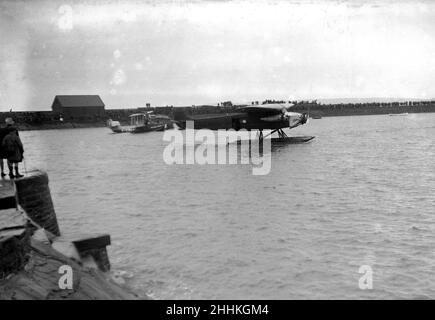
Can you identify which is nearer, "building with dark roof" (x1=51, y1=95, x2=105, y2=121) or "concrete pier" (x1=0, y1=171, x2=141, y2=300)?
"concrete pier" (x1=0, y1=171, x2=141, y2=300)

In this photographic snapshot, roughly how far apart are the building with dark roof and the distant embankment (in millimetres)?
607

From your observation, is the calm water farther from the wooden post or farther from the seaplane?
the seaplane

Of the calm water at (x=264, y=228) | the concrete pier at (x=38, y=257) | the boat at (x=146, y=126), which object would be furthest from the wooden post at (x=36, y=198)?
the boat at (x=146, y=126)

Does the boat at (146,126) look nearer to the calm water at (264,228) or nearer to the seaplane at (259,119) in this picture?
the seaplane at (259,119)

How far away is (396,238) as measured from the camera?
14.4 metres

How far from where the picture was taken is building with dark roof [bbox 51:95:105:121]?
114 meters

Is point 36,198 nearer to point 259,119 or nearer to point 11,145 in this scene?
point 11,145

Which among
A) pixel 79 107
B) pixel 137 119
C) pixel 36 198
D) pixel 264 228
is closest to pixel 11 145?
pixel 36 198

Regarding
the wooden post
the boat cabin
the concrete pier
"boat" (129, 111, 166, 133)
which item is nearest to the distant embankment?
"boat" (129, 111, 166, 133)

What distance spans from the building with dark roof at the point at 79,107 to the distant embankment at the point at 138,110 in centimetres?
61

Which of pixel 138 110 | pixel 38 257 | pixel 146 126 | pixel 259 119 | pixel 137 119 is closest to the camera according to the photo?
pixel 38 257

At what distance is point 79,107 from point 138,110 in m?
32.2

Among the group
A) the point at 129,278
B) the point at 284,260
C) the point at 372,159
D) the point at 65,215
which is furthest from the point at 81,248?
the point at 372,159

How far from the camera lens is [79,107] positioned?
11588cm
